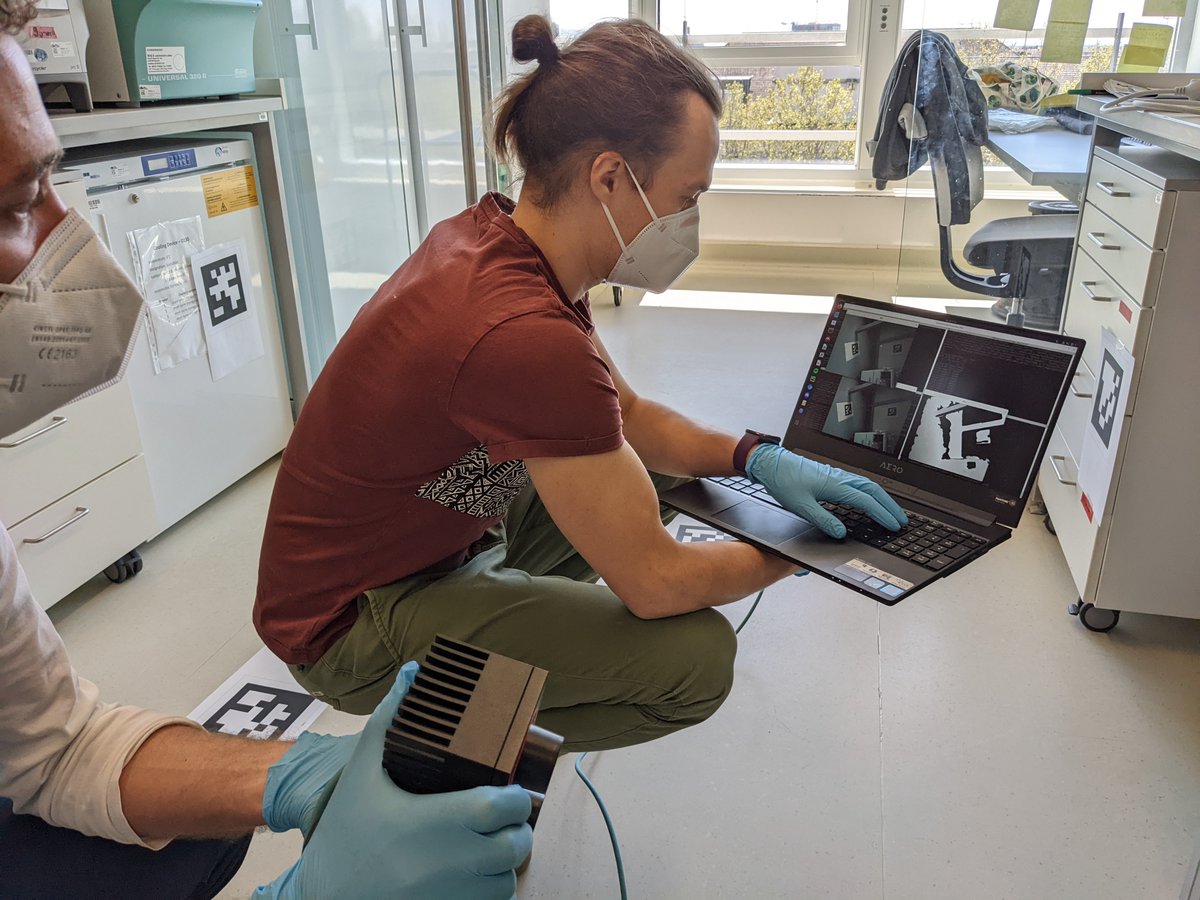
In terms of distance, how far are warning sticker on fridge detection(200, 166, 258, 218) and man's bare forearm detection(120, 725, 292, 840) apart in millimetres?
1589

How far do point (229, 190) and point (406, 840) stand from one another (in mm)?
1903

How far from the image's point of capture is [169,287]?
6.57 feet

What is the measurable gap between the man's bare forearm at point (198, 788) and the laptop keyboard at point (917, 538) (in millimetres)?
679

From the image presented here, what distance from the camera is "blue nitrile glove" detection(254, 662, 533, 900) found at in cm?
64

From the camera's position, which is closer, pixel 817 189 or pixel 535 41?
pixel 535 41

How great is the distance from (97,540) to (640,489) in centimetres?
137

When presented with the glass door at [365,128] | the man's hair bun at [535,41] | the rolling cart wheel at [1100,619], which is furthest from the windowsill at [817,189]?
the man's hair bun at [535,41]

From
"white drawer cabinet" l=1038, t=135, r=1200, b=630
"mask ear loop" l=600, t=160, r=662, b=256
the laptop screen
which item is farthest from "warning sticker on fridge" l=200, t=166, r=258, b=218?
"white drawer cabinet" l=1038, t=135, r=1200, b=630

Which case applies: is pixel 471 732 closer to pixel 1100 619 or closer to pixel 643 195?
pixel 643 195

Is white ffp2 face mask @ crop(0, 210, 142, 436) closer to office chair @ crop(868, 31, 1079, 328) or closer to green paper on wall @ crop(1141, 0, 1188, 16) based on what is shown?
office chair @ crop(868, 31, 1079, 328)

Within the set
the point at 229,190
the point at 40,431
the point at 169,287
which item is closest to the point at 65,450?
the point at 40,431

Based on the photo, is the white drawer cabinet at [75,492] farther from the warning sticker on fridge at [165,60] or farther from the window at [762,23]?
the window at [762,23]

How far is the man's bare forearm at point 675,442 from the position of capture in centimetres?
135

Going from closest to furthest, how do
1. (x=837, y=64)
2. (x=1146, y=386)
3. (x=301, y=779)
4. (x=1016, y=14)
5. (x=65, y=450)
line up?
1. (x=301, y=779)
2. (x=1146, y=386)
3. (x=65, y=450)
4. (x=1016, y=14)
5. (x=837, y=64)
